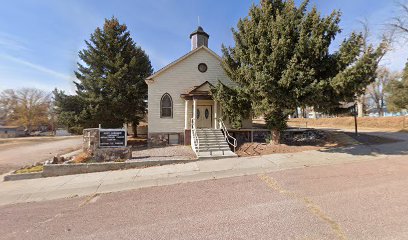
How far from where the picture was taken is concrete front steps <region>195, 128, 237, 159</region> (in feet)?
37.5

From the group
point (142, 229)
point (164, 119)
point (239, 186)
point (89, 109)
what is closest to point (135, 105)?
point (89, 109)

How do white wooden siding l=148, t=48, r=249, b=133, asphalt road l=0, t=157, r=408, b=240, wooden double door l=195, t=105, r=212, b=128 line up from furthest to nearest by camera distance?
wooden double door l=195, t=105, r=212, b=128 → white wooden siding l=148, t=48, r=249, b=133 → asphalt road l=0, t=157, r=408, b=240

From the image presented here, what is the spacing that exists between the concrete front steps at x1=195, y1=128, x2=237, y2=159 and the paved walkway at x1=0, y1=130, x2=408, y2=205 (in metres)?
0.74

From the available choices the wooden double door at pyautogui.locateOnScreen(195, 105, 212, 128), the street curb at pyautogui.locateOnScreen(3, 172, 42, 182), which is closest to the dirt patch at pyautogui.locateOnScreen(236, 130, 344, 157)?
the wooden double door at pyautogui.locateOnScreen(195, 105, 212, 128)

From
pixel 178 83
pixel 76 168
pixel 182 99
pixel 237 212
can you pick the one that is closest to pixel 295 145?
pixel 182 99

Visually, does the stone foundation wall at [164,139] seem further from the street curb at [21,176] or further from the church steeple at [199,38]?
the church steeple at [199,38]

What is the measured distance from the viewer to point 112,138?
11328 millimetres

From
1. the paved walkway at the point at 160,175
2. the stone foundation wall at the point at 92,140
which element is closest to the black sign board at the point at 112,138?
the stone foundation wall at the point at 92,140

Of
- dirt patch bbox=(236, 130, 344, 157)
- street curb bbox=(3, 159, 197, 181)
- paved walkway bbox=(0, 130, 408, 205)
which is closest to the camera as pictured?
paved walkway bbox=(0, 130, 408, 205)

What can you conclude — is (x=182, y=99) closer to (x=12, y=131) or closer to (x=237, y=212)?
(x=237, y=212)

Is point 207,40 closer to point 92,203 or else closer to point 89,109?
point 89,109

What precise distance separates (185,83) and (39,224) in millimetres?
13116

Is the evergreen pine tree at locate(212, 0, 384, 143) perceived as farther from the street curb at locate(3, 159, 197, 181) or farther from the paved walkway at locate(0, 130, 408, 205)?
the street curb at locate(3, 159, 197, 181)

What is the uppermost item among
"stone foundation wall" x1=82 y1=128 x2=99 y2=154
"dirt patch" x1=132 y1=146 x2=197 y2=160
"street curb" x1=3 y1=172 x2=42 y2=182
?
"stone foundation wall" x1=82 y1=128 x2=99 y2=154
